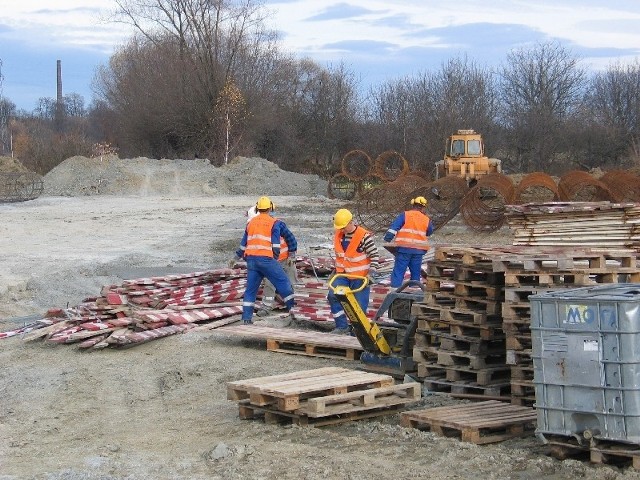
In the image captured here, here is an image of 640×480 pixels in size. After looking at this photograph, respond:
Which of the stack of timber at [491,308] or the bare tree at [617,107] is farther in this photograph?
the bare tree at [617,107]

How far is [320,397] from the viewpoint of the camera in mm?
8422

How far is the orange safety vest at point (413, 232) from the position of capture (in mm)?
14750

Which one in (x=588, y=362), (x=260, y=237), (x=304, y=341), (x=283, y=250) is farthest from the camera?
(x=283, y=250)

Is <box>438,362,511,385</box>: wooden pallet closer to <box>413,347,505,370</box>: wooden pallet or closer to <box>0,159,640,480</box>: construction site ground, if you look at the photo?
<box>413,347,505,370</box>: wooden pallet

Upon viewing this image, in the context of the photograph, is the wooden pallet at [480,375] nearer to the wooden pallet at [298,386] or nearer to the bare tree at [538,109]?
the wooden pallet at [298,386]

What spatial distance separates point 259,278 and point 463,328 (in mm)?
4663

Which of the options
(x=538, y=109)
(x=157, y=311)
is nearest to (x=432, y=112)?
(x=538, y=109)

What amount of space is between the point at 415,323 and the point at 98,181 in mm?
41135

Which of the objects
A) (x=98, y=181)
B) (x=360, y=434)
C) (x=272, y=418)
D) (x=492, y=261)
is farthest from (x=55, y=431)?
(x=98, y=181)

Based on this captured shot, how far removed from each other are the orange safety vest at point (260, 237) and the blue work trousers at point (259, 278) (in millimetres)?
80

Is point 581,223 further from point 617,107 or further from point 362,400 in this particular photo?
point 617,107

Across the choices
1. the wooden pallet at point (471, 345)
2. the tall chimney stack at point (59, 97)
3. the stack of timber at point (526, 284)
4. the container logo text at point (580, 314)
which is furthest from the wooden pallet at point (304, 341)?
the tall chimney stack at point (59, 97)

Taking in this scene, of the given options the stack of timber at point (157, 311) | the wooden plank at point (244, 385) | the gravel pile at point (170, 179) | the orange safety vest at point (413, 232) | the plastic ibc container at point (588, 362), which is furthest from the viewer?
the gravel pile at point (170, 179)

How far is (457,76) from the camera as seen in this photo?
57.9m
